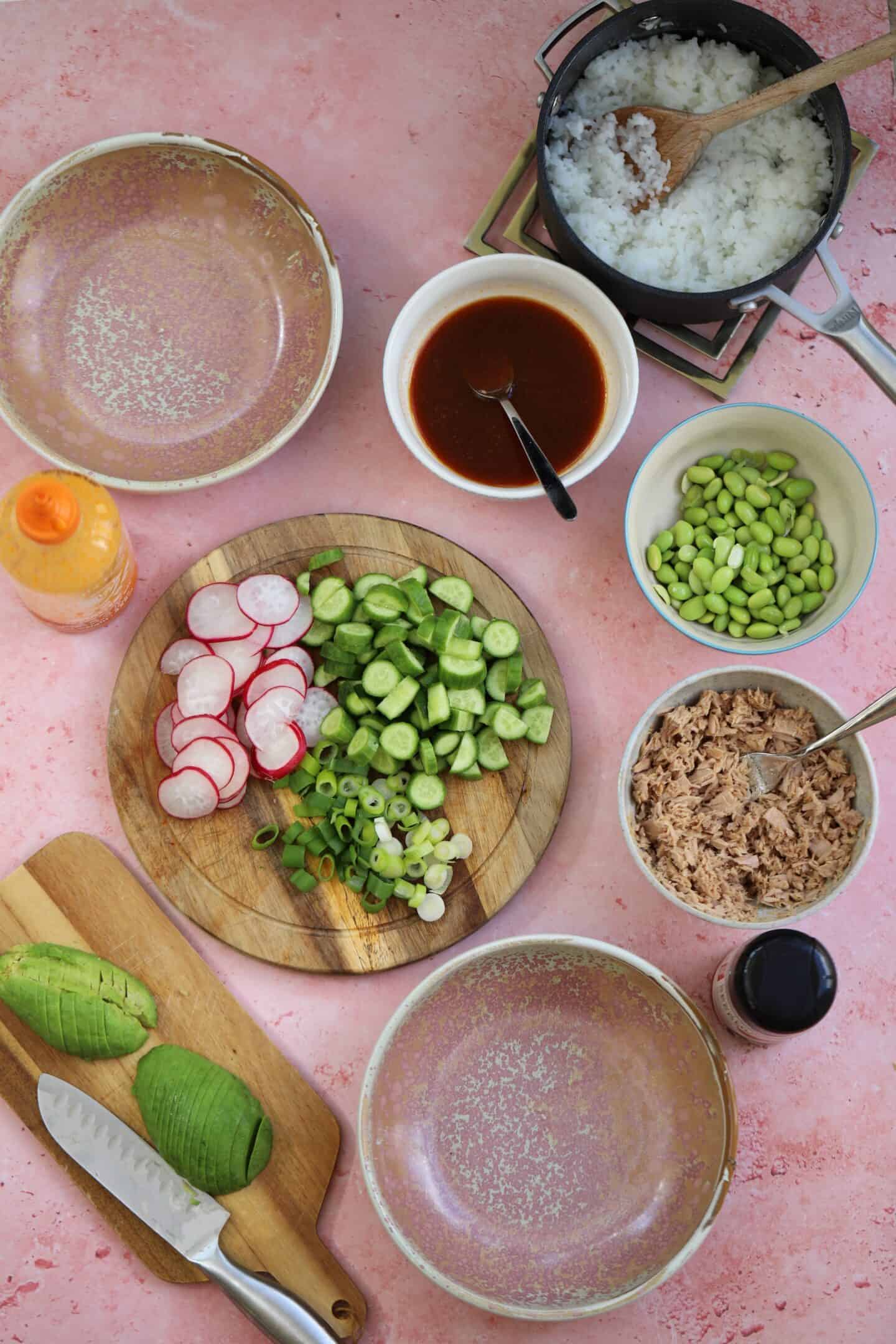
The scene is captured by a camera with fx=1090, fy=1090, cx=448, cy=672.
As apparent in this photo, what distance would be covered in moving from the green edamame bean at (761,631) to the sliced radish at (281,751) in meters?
0.82

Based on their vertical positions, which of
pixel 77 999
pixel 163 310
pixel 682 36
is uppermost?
pixel 682 36

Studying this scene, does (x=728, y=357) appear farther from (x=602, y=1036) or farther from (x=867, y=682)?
(x=602, y=1036)

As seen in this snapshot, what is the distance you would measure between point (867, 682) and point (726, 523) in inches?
17.3

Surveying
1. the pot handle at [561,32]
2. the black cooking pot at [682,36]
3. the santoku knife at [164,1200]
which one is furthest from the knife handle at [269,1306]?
the pot handle at [561,32]

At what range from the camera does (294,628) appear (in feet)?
6.55

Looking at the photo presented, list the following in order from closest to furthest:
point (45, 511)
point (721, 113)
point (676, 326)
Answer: point (45, 511)
point (721, 113)
point (676, 326)

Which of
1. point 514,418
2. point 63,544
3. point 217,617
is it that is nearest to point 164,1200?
point 217,617

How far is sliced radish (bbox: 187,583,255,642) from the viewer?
6.44 feet

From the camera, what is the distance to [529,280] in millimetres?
2008

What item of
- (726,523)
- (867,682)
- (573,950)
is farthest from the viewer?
(867,682)

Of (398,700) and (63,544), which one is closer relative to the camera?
(63,544)

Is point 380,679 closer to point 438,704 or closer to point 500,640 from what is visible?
point 438,704

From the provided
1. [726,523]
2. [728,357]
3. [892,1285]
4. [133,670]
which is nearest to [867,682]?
[726,523]

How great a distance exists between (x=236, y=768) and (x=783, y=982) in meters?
0.99
